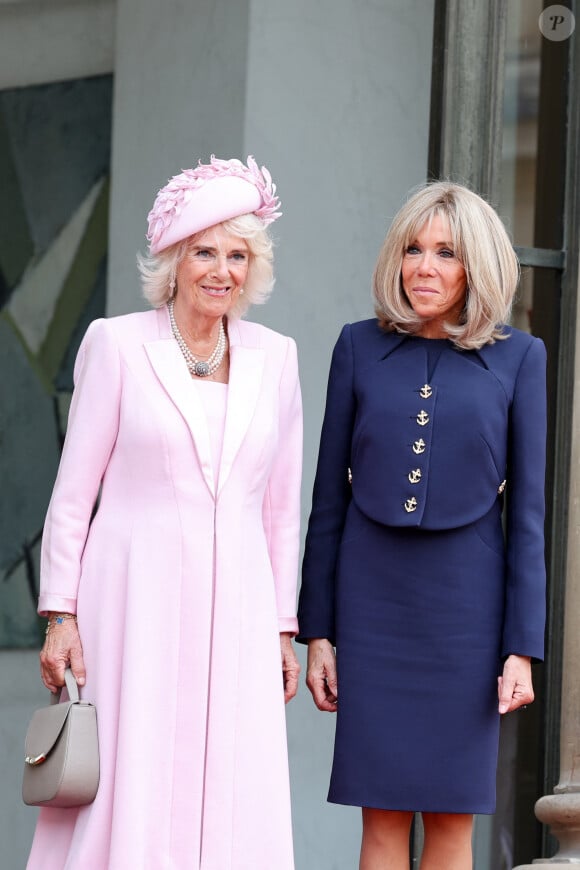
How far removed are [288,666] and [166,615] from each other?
1.21 ft

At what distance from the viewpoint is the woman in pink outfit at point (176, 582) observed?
14.3 feet

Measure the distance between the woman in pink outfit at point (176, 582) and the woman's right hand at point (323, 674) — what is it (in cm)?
9

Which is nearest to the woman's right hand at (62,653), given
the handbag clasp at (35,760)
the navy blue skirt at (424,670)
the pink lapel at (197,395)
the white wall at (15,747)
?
the handbag clasp at (35,760)

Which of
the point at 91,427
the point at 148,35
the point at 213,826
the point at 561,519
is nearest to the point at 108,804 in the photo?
the point at 213,826

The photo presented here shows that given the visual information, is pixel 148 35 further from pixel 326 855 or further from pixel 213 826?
pixel 213 826

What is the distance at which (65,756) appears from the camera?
424 centimetres

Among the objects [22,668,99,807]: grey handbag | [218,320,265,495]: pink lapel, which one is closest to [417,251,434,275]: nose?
[218,320,265,495]: pink lapel

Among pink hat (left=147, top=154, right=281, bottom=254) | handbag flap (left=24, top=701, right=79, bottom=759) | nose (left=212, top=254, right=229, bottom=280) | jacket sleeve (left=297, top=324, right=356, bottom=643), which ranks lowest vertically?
handbag flap (left=24, top=701, right=79, bottom=759)

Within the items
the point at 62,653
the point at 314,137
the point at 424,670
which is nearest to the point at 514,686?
the point at 424,670

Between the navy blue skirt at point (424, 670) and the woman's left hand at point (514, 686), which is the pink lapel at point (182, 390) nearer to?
the navy blue skirt at point (424, 670)

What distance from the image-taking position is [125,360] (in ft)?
14.6

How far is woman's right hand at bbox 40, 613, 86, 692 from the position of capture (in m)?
4.38

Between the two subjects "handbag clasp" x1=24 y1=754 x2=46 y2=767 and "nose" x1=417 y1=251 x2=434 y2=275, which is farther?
"nose" x1=417 y1=251 x2=434 y2=275

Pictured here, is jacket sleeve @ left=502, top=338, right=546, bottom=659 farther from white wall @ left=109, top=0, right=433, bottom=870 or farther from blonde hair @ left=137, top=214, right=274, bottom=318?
white wall @ left=109, top=0, right=433, bottom=870
